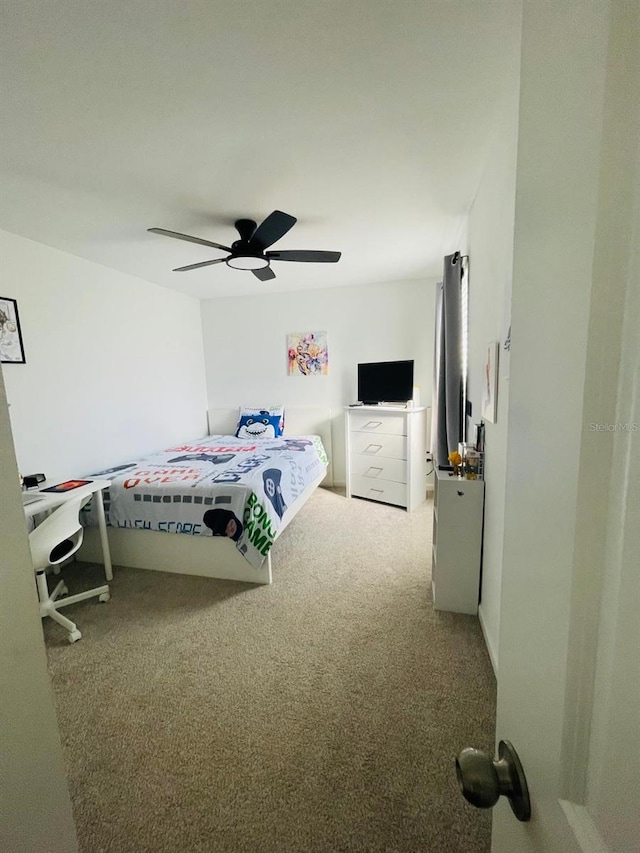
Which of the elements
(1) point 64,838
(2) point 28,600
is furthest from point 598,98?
(1) point 64,838

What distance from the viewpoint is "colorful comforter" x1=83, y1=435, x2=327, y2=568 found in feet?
7.08

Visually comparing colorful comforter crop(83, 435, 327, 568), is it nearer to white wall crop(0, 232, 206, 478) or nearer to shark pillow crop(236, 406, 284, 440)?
white wall crop(0, 232, 206, 478)

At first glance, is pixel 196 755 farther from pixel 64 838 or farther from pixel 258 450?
pixel 258 450

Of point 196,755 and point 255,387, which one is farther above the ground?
point 255,387

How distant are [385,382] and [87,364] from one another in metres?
2.87

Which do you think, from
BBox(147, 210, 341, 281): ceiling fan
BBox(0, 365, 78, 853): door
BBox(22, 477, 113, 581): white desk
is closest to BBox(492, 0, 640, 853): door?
BBox(0, 365, 78, 853): door

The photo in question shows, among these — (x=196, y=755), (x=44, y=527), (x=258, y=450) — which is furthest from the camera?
(x=258, y=450)

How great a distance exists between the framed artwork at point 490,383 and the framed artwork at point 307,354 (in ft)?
8.37

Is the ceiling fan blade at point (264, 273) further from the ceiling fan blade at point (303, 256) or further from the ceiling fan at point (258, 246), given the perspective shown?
the ceiling fan blade at point (303, 256)

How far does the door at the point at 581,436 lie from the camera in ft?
0.82

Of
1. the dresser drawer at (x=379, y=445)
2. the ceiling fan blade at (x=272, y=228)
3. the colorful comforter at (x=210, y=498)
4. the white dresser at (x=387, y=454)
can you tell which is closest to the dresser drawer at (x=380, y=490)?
the white dresser at (x=387, y=454)

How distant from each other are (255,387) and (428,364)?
220cm

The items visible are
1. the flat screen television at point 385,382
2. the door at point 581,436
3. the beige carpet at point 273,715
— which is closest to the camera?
the door at point 581,436

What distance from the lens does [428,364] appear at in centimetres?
391
